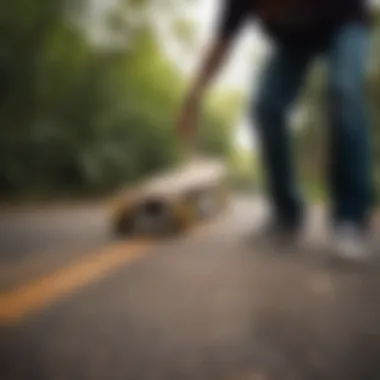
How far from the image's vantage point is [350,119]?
56cm

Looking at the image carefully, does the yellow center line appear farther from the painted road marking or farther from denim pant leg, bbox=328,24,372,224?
denim pant leg, bbox=328,24,372,224

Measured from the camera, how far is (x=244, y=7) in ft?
1.81

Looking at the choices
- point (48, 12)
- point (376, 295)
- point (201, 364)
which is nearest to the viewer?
point (201, 364)

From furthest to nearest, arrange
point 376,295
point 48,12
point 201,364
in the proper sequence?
point 48,12
point 376,295
point 201,364

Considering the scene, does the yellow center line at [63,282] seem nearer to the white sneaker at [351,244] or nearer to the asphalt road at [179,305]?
the asphalt road at [179,305]

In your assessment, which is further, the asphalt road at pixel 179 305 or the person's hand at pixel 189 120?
the person's hand at pixel 189 120

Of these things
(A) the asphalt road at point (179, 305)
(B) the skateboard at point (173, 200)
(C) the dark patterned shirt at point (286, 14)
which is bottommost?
(A) the asphalt road at point (179, 305)

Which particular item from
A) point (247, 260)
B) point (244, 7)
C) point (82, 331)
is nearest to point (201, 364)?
point (82, 331)

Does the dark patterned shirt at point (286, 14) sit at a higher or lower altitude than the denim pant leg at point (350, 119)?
higher

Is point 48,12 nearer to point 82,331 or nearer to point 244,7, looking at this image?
point 244,7

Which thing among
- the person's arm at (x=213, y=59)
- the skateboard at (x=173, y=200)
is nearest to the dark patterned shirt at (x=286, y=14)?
the person's arm at (x=213, y=59)

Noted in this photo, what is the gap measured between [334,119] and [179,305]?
0.71 feet

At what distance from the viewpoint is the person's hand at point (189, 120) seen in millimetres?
563

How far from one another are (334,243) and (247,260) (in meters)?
0.08
